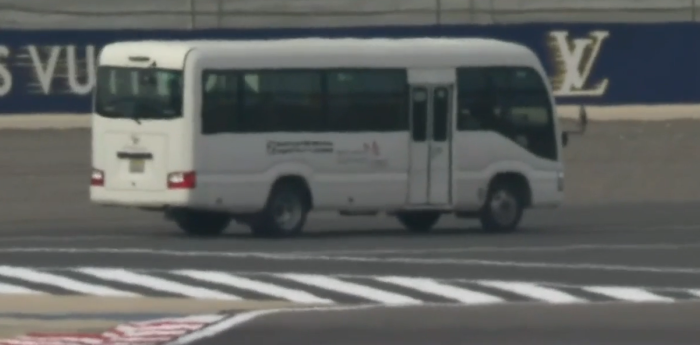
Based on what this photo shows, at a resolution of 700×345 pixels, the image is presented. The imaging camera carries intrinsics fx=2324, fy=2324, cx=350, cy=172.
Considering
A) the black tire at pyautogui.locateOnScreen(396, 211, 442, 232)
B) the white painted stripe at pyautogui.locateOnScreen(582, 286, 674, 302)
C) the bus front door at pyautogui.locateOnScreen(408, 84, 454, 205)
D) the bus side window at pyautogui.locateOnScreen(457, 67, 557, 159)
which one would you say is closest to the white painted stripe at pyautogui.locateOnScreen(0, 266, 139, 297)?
the white painted stripe at pyautogui.locateOnScreen(582, 286, 674, 302)

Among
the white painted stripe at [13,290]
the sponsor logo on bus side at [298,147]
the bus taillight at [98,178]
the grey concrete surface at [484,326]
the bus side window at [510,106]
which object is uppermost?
the bus side window at [510,106]

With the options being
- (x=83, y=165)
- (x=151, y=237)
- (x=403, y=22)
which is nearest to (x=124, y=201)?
(x=151, y=237)

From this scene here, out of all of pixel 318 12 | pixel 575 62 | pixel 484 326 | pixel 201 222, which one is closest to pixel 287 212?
pixel 201 222

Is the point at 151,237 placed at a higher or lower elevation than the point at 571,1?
lower

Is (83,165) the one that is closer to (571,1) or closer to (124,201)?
(124,201)

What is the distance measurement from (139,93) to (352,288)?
676 centimetres

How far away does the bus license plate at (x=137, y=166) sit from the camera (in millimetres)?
26406

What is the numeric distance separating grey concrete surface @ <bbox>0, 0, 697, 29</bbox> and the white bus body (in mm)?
20485

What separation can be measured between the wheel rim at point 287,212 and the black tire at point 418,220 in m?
1.88

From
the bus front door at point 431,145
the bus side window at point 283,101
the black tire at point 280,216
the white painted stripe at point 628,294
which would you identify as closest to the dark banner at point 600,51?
the bus front door at point 431,145

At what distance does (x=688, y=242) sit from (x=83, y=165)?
41.7 ft

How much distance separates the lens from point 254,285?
2084 cm

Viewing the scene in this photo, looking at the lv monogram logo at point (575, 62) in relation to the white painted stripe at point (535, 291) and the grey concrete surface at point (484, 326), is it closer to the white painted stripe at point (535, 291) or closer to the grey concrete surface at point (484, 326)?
the white painted stripe at point (535, 291)

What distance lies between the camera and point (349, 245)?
84.3ft
